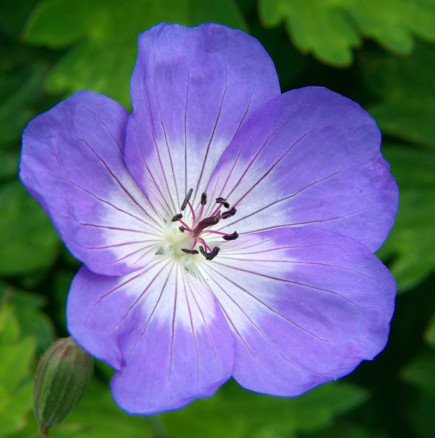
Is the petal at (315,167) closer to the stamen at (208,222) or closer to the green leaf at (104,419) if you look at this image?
the stamen at (208,222)

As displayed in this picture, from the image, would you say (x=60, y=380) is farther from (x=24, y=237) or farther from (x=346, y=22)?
(x=346, y=22)

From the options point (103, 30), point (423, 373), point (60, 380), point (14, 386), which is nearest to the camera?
point (60, 380)

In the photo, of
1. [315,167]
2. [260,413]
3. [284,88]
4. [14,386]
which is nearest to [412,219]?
[284,88]

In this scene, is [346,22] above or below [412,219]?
above

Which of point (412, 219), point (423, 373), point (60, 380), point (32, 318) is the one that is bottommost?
point (423, 373)

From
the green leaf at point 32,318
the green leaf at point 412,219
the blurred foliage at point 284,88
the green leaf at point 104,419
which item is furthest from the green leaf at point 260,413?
the green leaf at point 32,318

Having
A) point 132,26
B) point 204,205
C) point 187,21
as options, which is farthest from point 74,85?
point 204,205

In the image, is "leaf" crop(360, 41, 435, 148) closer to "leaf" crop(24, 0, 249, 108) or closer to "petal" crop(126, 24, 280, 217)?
"leaf" crop(24, 0, 249, 108)
